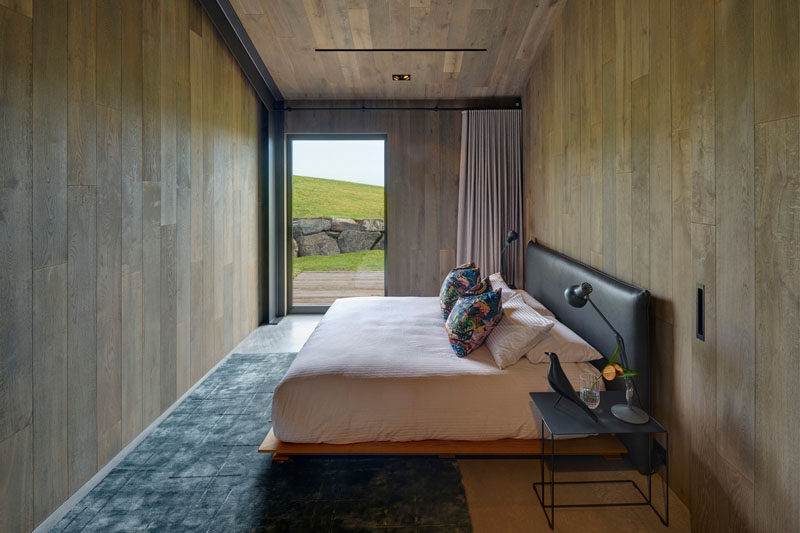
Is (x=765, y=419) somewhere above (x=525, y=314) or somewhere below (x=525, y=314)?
below

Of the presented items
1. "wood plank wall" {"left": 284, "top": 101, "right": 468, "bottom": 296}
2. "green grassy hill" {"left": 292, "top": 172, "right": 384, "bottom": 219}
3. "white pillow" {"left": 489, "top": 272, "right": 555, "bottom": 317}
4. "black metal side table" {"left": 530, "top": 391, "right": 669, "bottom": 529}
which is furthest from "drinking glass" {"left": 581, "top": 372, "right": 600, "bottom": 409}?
"green grassy hill" {"left": 292, "top": 172, "right": 384, "bottom": 219}

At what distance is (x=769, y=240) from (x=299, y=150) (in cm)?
487

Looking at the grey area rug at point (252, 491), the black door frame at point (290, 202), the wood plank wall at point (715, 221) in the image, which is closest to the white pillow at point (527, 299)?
the wood plank wall at point (715, 221)

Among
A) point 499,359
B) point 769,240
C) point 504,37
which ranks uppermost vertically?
point 504,37

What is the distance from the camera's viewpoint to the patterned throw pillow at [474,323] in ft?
8.82

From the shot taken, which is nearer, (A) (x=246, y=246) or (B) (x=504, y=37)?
(B) (x=504, y=37)

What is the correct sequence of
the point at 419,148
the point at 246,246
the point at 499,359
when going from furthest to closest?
1. the point at 419,148
2. the point at 246,246
3. the point at 499,359

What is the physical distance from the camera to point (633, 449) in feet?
7.68

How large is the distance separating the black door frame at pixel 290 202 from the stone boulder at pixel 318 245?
148mm

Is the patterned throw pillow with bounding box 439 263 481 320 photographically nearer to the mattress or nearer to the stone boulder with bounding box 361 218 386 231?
the mattress

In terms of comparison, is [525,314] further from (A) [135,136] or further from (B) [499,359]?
(A) [135,136]

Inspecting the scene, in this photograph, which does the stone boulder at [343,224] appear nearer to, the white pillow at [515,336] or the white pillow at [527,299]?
the white pillow at [527,299]

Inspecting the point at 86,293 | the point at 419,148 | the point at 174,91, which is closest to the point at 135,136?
the point at 174,91

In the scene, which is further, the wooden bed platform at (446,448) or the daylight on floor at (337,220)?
the daylight on floor at (337,220)
